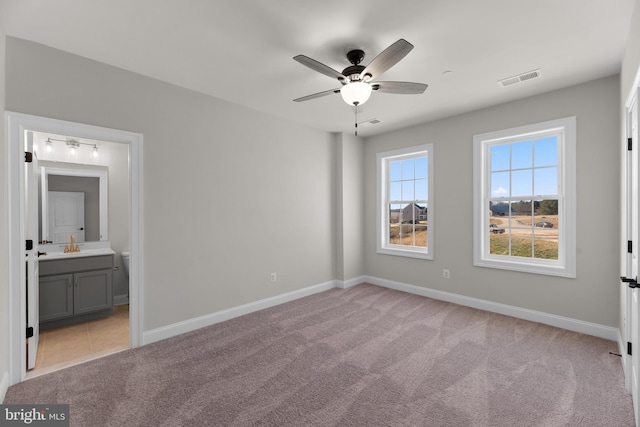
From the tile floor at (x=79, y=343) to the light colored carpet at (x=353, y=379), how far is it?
0.66 feet

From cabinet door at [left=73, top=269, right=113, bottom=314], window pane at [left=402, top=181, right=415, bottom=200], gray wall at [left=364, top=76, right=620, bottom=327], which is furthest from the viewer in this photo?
window pane at [left=402, top=181, right=415, bottom=200]

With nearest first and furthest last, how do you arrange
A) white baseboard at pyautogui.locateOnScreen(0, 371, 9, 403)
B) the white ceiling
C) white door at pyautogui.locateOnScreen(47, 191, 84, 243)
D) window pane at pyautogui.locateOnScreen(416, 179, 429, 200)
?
the white ceiling, white baseboard at pyautogui.locateOnScreen(0, 371, 9, 403), white door at pyautogui.locateOnScreen(47, 191, 84, 243), window pane at pyautogui.locateOnScreen(416, 179, 429, 200)

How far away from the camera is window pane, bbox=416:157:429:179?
185 inches

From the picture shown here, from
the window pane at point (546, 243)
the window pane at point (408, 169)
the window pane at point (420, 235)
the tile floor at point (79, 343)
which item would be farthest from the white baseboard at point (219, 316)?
the window pane at point (546, 243)

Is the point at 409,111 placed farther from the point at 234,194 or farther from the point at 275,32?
the point at 234,194

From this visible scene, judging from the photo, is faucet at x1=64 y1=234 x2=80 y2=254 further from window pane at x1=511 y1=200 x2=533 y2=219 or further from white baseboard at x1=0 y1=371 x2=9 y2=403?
window pane at x1=511 y1=200 x2=533 y2=219

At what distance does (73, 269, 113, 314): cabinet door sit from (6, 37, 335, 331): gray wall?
125 cm

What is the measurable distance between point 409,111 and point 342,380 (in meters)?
3.35

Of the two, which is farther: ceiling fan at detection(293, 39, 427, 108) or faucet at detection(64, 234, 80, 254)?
faucet at detection(64, 234, 80, 254)

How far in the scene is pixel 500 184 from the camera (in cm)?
389

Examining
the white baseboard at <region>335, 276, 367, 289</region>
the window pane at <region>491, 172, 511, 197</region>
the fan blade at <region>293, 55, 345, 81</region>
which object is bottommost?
the white baseboard at <region>335, 276, 367, 289</region>

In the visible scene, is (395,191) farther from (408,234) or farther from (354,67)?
(354,67)

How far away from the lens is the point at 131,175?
9.43 ft

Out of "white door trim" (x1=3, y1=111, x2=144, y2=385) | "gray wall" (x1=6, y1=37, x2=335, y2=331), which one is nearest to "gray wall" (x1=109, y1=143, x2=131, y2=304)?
"gray wall" (x1=6, y1=37, x2=335, y2=331)
